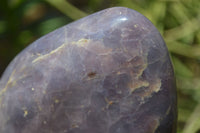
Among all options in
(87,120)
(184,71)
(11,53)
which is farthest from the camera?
(11,53)

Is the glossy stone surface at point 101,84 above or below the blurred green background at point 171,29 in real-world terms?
above

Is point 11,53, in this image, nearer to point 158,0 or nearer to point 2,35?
point 2,35

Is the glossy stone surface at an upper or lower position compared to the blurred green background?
upper

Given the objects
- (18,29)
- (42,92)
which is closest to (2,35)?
(18,29)

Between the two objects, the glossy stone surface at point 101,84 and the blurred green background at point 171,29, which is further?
the blurred green background at point 171,29

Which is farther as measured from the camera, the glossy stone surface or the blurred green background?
the blurred green background
